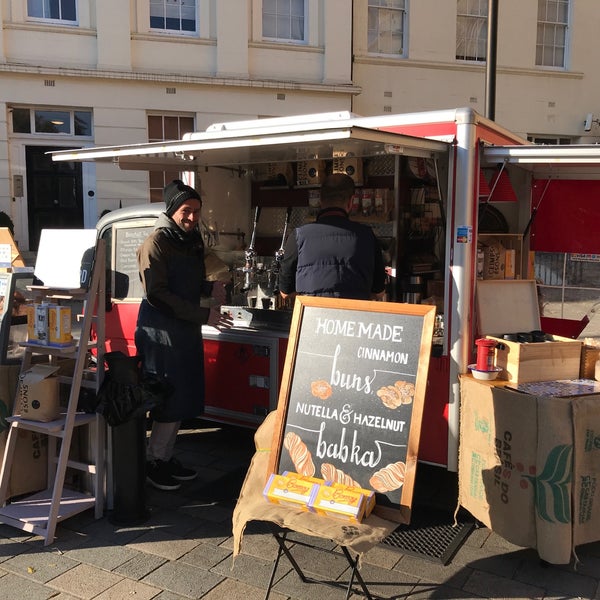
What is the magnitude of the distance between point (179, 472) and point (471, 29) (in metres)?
12.4

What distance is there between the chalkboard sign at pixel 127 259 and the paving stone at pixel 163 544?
6.86 feet

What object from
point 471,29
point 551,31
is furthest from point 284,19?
point 551,31

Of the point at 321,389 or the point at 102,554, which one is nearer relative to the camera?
the point at 321,389

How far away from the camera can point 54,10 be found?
1170 cm

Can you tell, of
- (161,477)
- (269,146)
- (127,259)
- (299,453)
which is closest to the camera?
(299,453)

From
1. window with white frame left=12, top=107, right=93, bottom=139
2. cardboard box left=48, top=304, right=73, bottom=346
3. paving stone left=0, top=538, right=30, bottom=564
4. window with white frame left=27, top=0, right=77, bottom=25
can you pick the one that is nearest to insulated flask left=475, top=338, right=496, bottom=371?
cardboard box left=48, top=304, right=73, bottom=346

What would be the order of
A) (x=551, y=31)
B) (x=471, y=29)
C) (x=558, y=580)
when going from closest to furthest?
(x=558, y=580)
(x=471, y=29)
(x=551, y=31)

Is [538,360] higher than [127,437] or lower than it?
higher

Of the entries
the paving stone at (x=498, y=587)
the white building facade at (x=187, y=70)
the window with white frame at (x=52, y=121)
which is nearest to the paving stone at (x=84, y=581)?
the paving stone at (x=498, y=587)

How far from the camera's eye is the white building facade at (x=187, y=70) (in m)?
11.6

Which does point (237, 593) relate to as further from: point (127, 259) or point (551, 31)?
point (551, 31)

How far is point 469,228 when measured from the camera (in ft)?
12.3

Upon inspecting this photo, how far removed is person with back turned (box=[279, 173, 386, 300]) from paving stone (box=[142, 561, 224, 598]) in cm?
158

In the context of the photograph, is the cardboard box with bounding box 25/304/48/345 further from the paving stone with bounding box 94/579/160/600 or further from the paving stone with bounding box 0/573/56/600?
the paving stone with bounding box 94/579/160/600
